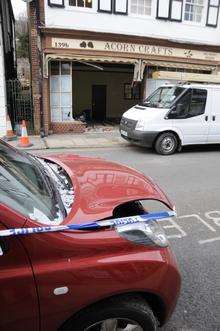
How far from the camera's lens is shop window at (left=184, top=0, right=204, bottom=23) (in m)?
15.5

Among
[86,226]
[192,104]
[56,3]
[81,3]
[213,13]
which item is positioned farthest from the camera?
[213,13]

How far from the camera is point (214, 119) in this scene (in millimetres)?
10906

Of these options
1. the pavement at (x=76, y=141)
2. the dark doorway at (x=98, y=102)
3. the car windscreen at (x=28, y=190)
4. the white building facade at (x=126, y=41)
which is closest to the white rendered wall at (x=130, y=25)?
the white building facade at (x=126, y=41)

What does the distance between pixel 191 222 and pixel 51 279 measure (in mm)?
3464

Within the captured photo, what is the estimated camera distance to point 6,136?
12727 mm

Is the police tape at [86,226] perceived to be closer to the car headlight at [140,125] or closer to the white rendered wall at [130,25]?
the car headlight at [140,125]

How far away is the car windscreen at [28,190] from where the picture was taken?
7.27 ft

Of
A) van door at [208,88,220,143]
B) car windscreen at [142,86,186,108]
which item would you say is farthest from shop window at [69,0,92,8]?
van door at [208,88,220,143]

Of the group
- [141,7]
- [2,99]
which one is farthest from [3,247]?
[141,7]

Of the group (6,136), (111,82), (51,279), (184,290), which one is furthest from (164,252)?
(111,82)

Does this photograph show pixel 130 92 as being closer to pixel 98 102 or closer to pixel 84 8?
pixel 98 102

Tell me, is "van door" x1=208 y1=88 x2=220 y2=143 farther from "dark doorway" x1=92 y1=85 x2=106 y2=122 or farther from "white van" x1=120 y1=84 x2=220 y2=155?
"dark doorway" x1=92 y1=85 x2=106 y2=122

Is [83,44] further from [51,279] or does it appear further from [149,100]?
[51,279]

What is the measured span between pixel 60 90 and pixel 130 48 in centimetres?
325
